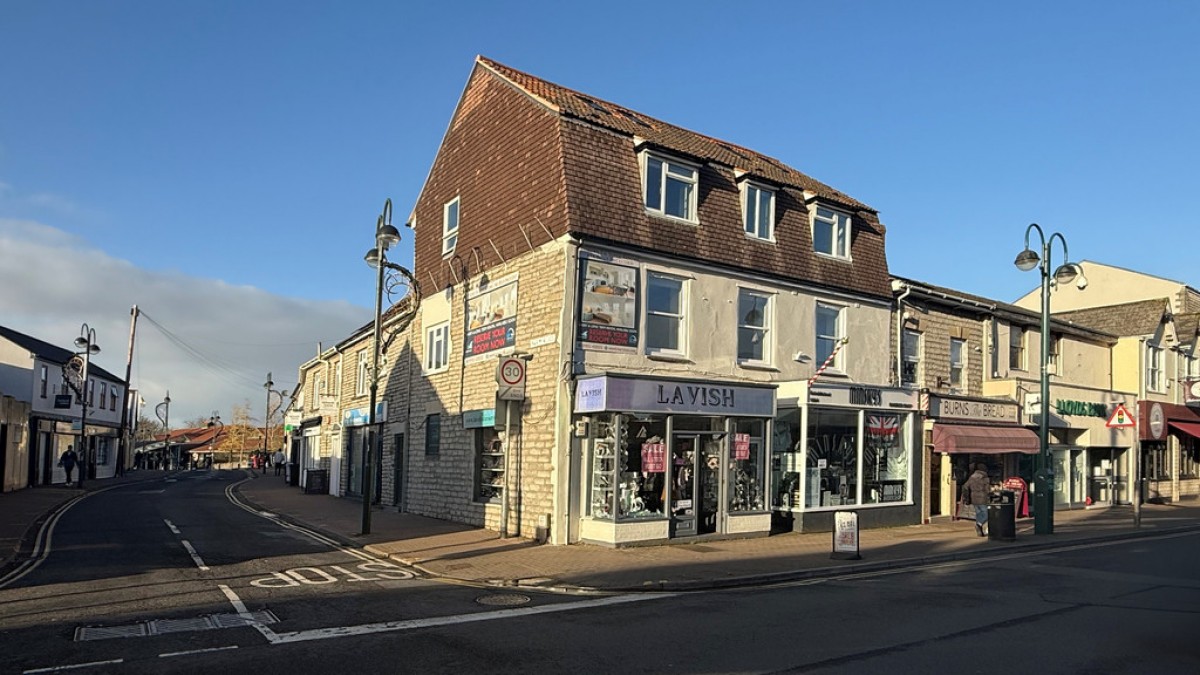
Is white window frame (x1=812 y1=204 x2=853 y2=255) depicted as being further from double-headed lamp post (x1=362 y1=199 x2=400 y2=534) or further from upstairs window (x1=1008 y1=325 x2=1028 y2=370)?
double-headed lamp post (x1=362 y1=199 x2=400 y2=534)

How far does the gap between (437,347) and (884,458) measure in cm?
1267

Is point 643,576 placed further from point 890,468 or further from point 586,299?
point 890,468

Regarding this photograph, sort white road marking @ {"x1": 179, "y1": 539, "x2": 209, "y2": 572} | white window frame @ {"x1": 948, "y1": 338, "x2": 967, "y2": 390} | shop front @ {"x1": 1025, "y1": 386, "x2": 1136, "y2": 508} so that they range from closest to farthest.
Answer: white road marking @ {"x1": 179, "y1": 539, "x2": 209, "y2": 572}
white window frame @ {"x1": 948, "y1": 338, "x2": 967, "y2": 390}
shop front @ {"x1": 1025, "y1": 386, "x2": 1136, "y2": 508}

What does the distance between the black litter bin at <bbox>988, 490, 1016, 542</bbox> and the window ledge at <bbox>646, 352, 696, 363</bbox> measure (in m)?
7.60

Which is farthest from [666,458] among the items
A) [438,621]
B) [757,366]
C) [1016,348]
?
[1016,348]

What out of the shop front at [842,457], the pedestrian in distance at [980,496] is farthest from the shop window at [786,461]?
the pedestrian in distance at [980,496]

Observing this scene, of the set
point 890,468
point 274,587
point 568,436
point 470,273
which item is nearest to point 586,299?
point 568,436

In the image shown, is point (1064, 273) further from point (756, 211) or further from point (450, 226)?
point (450, 226)

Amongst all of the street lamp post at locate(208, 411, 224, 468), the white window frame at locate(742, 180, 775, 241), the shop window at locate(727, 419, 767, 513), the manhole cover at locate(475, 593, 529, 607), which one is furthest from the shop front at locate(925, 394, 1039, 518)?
the street lamp post at locate(208, 411, 224, 468)

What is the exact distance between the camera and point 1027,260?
20.6 metres

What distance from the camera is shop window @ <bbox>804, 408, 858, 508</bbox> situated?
2066 cm

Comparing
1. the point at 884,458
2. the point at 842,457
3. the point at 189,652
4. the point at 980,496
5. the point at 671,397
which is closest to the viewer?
the point at 189,652

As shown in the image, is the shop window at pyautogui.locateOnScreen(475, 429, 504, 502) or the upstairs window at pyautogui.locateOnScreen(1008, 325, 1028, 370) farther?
the upstairs window at pyautogui.locateOnScreen(1008, 325, 1028, 370)

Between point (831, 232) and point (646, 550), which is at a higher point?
point (831, 232)
